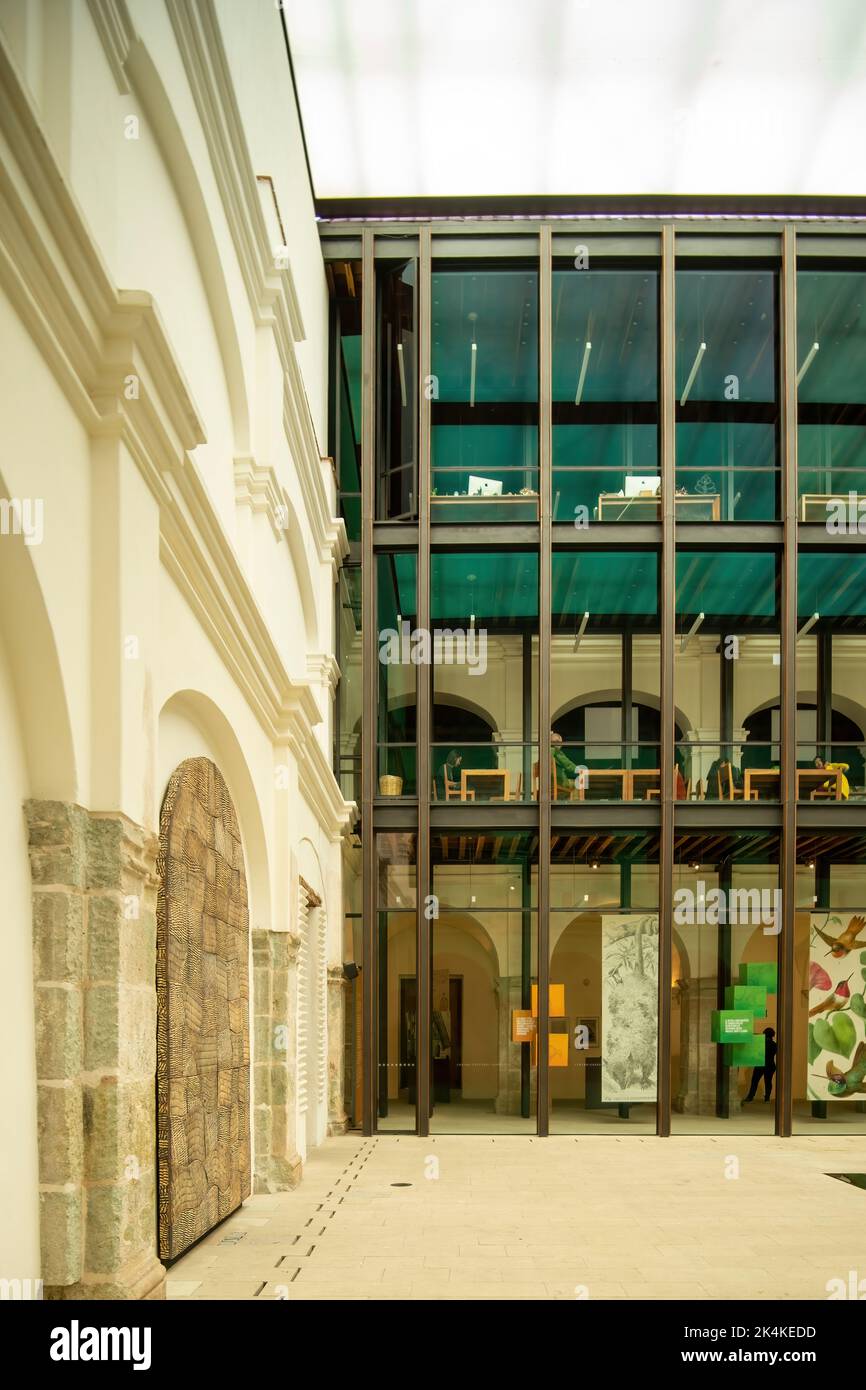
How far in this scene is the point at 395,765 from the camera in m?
18.1

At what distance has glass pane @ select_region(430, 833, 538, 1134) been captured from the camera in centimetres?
1734

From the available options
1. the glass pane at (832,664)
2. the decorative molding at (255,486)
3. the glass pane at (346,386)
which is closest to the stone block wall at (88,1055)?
the decorative molding at (255,486)

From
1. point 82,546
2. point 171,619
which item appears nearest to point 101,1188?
point 82,546

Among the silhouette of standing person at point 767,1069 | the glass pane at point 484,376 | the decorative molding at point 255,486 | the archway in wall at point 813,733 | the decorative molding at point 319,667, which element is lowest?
the silhouette of standing person at point 767,1069

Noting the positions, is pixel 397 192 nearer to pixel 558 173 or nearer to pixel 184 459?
pixel 558 173

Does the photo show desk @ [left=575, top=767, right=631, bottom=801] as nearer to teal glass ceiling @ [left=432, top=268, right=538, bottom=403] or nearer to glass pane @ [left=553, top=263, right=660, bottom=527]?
glass pane @ [left=553, top=263, right=660, bottom=527]

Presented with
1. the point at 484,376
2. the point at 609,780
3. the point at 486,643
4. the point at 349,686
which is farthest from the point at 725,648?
the point at 349,686

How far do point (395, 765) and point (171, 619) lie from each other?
10755mm

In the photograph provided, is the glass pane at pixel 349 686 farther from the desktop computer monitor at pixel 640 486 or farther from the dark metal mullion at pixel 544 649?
the desktop computer monitor at pixel 640 486

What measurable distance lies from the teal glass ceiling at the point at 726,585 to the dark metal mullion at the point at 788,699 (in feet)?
2.28

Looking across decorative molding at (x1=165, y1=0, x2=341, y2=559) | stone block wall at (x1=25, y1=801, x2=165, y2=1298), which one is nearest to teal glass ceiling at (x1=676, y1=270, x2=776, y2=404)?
decorative molding at (x1=165, y1=0, x2=341, y2=559)

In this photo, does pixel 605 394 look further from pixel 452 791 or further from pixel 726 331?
pixel 452 791

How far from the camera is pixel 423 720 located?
17.4 m

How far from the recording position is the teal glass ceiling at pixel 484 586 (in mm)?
18406
